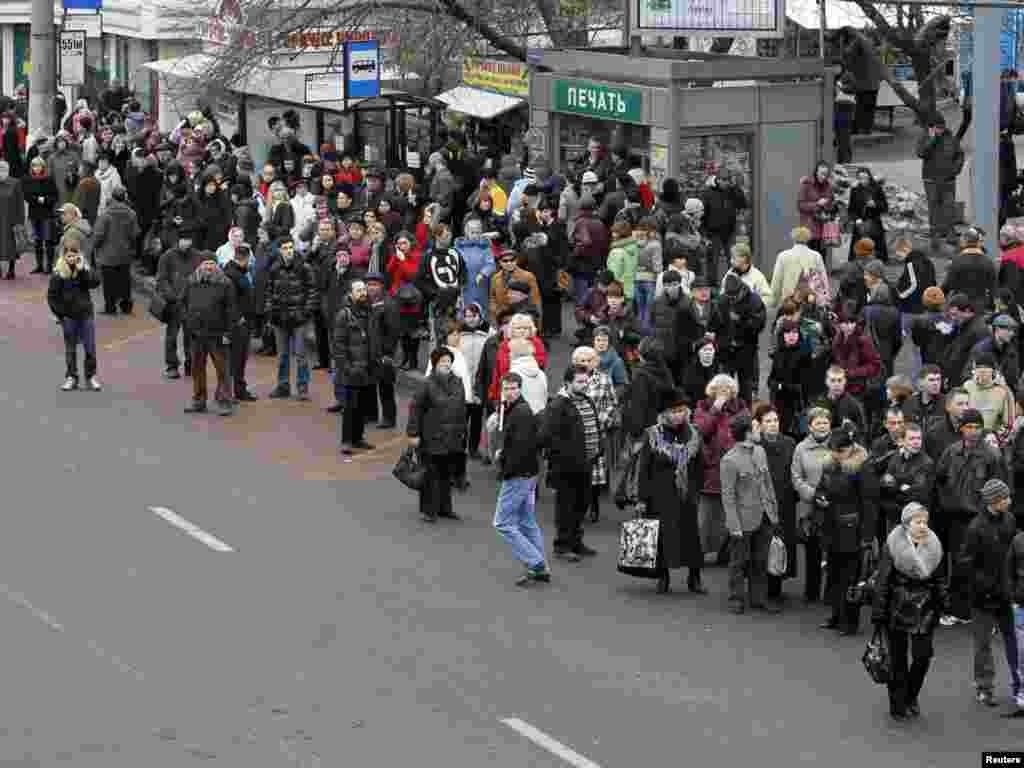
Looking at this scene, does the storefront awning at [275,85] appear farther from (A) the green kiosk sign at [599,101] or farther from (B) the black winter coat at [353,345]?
(B) the black winter coat at [353,345]

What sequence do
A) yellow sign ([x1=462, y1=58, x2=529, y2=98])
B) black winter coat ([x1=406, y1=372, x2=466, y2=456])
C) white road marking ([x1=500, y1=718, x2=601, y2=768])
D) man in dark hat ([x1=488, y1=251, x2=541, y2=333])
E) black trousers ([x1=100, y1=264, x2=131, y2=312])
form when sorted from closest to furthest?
white road marking ([x1=500, y1=718, x2=601, y2=768]), black winter coat ([x1=406, y1=372, x2=466, y2=456]), man in dark hat ([x1=488, y1=251, x2=541, y2=333]), black trousers ([x1=100, y1=264, x2=131, y2=312]), yellow sign ([x1=462, y1=58, x2=529, y2=98])

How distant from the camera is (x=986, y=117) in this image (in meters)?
23.3

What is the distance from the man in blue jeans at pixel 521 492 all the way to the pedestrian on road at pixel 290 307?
21.6 ft

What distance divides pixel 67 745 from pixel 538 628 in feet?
13.0

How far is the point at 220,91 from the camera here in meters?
38.8

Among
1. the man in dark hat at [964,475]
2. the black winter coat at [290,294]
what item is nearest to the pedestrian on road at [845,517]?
the man in dark hat at [964,475]

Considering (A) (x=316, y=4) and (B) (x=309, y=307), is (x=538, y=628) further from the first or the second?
(A) (x=316, y=4)

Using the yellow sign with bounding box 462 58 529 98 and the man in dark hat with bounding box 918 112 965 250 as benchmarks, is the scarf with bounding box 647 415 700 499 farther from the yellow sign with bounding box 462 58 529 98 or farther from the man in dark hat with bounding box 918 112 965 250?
the yellow sign with bounding box 462 58 529 98

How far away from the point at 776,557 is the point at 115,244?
531 inches

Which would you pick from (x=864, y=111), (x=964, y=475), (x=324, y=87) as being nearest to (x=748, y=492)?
(x=964, y=475)

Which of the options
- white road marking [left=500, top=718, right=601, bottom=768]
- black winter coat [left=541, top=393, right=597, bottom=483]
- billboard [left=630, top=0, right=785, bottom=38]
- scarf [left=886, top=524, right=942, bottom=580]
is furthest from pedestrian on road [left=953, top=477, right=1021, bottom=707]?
billboard [left=630, top=0, right=785, bottom=38]

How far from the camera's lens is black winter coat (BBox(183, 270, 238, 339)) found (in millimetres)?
24453

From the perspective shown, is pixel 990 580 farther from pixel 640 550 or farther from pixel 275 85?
pixel 275 85

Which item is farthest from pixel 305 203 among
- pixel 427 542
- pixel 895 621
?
pixel 895 621
